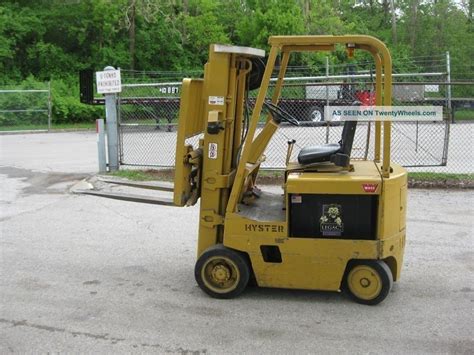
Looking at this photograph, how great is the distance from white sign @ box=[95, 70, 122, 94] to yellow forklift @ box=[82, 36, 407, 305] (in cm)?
646

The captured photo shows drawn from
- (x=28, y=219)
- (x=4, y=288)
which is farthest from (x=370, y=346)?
(x=28, y=219)

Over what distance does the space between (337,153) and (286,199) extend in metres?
0.59

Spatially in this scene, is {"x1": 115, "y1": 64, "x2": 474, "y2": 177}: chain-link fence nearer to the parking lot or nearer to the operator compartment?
the parking lot

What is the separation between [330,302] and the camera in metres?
5.06

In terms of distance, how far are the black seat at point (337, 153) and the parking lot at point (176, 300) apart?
48.5 inches

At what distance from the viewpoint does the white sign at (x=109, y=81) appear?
1142 cm

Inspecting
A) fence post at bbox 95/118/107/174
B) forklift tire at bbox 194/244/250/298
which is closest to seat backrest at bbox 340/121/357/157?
forklift tire at bbox 194/244/250/298

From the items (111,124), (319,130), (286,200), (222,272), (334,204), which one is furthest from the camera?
(319,130)

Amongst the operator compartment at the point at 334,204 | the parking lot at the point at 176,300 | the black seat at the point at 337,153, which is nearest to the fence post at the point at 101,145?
the parking lot at the point at 176,300

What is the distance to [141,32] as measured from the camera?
36344 mm

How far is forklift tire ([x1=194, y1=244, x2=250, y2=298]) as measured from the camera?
5062mm

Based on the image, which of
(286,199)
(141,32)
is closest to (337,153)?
(286,199)

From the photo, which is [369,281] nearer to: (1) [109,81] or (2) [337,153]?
(2) [337,153]

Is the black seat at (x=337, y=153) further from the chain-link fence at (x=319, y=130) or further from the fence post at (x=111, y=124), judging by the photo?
the fence post at (x=111, y=124)
